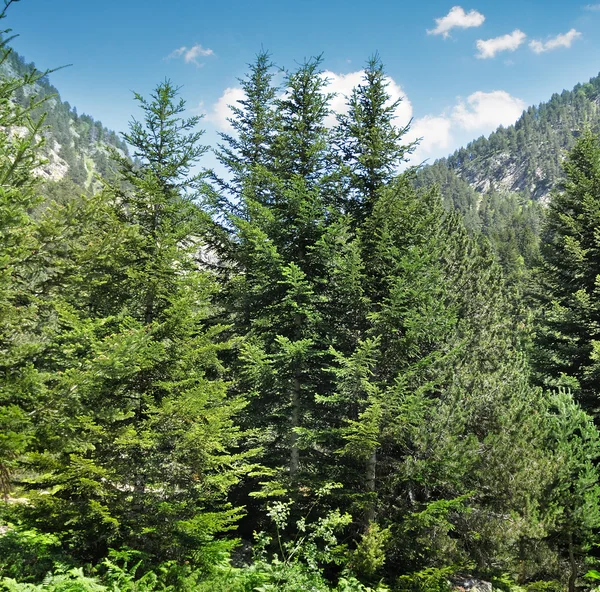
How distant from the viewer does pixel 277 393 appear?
1181 centimetres

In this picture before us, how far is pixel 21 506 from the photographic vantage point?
26.2 feet

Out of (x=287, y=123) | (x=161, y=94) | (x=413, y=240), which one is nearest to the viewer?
(x=161, y=94)

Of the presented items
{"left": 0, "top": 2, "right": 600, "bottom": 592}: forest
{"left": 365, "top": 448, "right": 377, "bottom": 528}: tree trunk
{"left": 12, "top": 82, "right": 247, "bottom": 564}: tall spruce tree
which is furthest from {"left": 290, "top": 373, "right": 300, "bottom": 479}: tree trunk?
{"left": 12, "top": 82, "right": 247, "bottom": 564}: tall spruce tree

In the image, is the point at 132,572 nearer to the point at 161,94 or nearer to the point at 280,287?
the point at 280,287

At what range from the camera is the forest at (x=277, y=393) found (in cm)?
714

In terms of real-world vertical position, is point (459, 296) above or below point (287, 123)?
below

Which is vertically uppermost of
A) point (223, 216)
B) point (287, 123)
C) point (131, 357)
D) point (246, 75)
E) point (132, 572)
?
point (246, 75)

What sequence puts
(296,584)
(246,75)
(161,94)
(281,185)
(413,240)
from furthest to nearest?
(246,75) < (281,185) < (413,240) < (161,94) < (296,584)

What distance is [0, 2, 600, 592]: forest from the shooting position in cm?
714

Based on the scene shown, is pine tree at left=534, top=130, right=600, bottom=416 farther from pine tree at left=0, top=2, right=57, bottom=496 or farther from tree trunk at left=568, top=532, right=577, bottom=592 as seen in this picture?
pine tree at left=0, top=2, right=57, bottom=496

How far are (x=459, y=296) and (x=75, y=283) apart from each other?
1164 cm

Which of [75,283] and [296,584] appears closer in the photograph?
[296,584]

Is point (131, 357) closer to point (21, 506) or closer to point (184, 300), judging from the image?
point (184, 300)

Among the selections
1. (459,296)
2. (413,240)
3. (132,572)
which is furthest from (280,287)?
(132,572)
